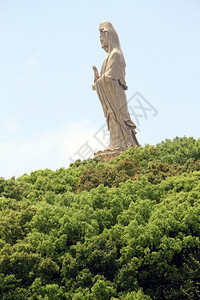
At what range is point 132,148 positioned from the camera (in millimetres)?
18875

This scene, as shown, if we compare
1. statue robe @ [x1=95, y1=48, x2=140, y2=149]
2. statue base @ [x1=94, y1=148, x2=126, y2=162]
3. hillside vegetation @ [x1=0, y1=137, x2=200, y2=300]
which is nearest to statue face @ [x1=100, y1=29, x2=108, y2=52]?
statue robe @ [x1=95, y1=48, x2=140, y2=149]

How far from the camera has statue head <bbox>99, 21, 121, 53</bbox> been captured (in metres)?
20.4

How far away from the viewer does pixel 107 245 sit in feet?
37.3

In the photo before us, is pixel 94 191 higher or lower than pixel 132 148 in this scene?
lower

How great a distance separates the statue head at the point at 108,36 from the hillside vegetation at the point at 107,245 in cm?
772

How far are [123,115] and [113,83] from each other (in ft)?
3.76

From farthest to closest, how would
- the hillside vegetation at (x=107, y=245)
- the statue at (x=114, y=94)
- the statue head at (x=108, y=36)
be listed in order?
the statue head at (x=108, y=36)
the statue at (x=114, y=94)
the hillside vegetation at (x=107, y=245)

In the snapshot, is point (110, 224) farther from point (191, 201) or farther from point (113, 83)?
point (113, 83)

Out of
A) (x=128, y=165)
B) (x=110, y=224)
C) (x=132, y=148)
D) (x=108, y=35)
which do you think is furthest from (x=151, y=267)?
(x=108, y=35)

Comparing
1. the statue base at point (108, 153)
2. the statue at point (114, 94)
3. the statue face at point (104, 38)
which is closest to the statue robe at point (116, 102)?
Result: the statue at point (114, 94)

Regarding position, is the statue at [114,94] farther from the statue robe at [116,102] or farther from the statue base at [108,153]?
the statue base at [108,153]

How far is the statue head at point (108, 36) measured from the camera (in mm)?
20406

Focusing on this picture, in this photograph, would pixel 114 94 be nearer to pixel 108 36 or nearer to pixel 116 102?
pixel 116 102

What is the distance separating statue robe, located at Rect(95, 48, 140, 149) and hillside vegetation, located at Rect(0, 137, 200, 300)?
5.93 m
